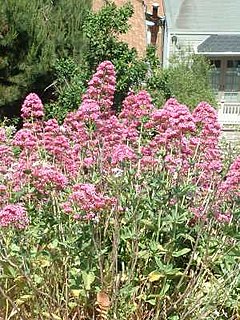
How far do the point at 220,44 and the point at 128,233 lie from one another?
1998 cm

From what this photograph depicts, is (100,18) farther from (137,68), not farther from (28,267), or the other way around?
(28,267)

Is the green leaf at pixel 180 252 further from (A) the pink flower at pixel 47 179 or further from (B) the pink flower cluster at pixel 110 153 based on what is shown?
(A) the pink flower at pixel 47 179

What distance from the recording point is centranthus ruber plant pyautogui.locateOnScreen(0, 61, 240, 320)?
294cm

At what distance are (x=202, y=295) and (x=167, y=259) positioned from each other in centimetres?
28

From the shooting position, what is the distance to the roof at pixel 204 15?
23.0 m

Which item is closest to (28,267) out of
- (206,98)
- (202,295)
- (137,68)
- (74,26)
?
(202,295)

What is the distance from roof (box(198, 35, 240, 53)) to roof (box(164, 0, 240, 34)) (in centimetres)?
51

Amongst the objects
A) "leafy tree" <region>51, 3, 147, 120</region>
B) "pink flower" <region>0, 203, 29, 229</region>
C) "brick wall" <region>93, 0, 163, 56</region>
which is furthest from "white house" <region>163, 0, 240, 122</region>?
"pink flower" <region>0, 203, 29, 229</region>

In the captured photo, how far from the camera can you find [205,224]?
127 inches

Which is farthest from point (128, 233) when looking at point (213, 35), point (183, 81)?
point (213, 35)

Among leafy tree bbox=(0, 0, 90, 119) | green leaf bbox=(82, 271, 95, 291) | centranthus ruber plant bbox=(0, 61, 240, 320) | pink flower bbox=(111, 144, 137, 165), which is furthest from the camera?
leafy tree bbox=(0, 0, 90, 119)

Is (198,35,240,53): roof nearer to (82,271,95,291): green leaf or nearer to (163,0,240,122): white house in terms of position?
(163,0,240,122): white house

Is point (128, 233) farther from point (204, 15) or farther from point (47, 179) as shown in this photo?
point (204, 15)

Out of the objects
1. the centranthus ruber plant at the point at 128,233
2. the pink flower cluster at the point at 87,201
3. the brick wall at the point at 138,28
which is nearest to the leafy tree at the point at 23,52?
the brick wall at the point at 138,28
